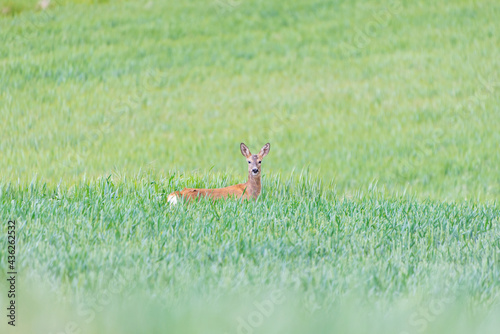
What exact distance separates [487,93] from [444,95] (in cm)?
106

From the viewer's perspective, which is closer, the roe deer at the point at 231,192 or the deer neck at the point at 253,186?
the roe deer at the point at 231,192

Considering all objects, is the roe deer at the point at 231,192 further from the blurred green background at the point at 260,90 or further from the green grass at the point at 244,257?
the blurred green background at the point at 260,90

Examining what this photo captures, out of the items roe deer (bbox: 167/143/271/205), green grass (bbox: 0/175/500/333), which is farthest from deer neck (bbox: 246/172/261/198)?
green grass (bbox: 0/175/500/333)

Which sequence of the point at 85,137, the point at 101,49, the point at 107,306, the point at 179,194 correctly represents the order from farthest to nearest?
the point at 101,49 → the point at 85,137 → the point at 179,194 → the point at 107,306

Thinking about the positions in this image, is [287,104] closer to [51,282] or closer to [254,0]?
[254,0]

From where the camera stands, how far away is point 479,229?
8273 mm

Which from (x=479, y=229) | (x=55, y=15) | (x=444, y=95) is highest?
(x=55, y=15)

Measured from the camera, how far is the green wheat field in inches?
215

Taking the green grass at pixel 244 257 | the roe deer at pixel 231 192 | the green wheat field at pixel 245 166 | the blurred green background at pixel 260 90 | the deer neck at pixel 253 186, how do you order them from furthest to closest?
the blurred green background at pixel 260 90, the deer neck at pixel 253 186, the roe deer at pixel 231 192, the green wheat field at pixel 245 166, the green grass at pixel 244 257

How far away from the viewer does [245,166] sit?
12.9 m

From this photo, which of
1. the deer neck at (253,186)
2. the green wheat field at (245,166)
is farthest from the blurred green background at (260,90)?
the deer neck at (253,186)

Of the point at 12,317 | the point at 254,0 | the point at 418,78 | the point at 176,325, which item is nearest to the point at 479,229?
the point at 176,325

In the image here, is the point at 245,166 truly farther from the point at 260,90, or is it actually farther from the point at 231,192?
the point at 260,90

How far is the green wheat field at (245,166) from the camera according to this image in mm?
5453
